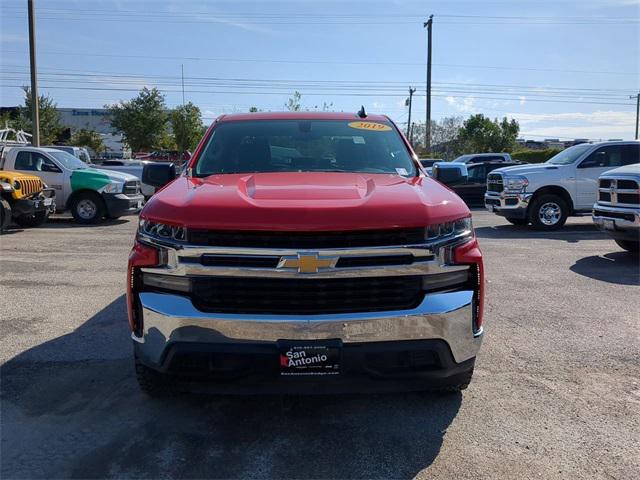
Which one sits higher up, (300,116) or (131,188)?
(300,116)

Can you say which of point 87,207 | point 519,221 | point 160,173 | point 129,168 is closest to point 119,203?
point 87,207

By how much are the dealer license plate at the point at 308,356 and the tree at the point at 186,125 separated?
5015 cm

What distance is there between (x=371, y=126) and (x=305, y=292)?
7.37 feet

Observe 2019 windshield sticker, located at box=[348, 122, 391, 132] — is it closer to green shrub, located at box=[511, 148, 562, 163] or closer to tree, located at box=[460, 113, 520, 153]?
green shrub, located at box=[511, 148, 562, 163]

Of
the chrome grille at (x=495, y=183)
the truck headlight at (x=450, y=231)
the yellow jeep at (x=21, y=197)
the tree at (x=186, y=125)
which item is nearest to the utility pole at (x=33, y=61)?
the yellow jeep at (x=21, y=197)

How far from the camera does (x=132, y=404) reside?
3717 millimetres

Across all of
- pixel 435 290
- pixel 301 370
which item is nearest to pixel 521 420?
pixel 435 290

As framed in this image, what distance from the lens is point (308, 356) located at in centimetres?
296

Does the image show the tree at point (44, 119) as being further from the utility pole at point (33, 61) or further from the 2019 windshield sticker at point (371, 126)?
the 2019 windshield sticker at point (371, 126)

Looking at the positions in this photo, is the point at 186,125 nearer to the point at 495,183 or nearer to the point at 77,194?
the point at 77,194

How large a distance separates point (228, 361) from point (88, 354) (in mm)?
2203

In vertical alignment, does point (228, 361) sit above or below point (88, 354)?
above

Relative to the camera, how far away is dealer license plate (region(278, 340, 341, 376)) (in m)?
2.95

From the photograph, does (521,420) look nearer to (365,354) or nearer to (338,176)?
(365,354)
